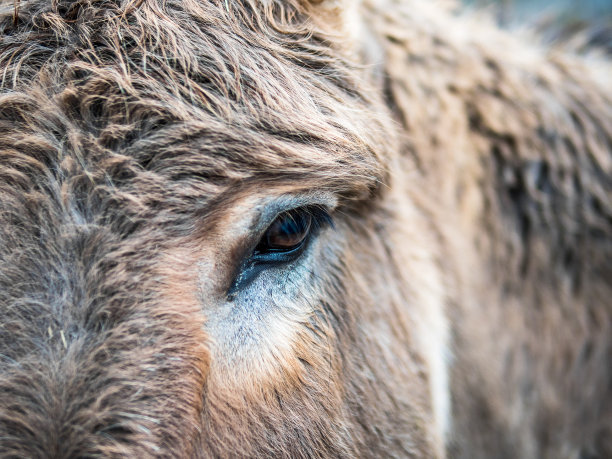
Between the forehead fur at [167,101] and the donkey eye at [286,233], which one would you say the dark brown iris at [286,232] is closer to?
the donkey eye at [286,233]

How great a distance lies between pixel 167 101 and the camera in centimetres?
151

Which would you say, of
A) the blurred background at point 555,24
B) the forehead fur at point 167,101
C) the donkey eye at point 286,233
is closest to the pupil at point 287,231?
the donkey eye at point 286,233

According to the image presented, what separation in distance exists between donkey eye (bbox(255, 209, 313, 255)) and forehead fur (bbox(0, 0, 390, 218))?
11 centimetres

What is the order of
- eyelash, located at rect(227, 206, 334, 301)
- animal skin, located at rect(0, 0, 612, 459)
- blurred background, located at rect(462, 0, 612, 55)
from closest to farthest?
animal skin, located at rect(0, 0, 612, 459) → eyelash, located at rect(227, 206, 334, 301) → blurred background, located at rect(462, 0, 612, 55)

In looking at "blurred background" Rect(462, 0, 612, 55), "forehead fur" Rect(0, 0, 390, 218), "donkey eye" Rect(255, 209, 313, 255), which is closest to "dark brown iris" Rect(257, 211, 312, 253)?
"donkey eye" Rect(255, 209, 313, 255)

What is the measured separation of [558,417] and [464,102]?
1587mm

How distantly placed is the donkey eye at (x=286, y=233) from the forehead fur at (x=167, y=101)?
11 centimetres

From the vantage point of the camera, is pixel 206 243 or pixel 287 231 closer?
pixel 206 243

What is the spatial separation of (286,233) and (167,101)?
505 mm

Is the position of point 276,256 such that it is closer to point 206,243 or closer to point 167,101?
point 206,243

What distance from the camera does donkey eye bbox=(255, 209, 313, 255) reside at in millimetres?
1678

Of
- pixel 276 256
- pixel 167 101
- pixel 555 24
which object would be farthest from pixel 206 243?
pixel 555 24

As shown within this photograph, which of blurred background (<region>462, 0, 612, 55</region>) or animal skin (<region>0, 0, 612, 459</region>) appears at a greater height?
blurred background (<region>462, 0, 612, 55</region>)

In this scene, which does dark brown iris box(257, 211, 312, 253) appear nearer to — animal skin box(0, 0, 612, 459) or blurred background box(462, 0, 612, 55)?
animal skin box(0, 0, 612, 459)
